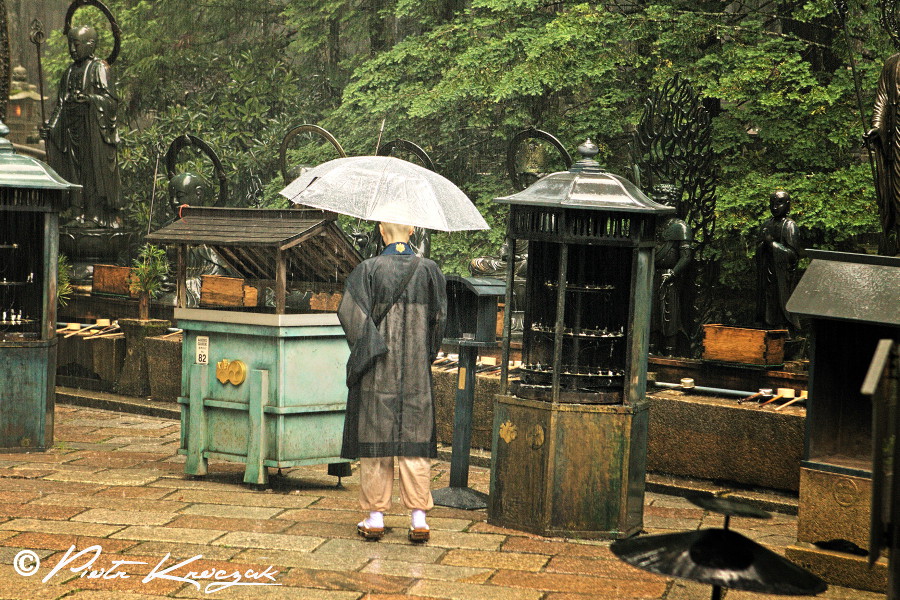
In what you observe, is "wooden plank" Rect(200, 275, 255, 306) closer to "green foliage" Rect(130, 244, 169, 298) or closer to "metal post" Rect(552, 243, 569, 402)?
"green foliage" Rect(130, 244, 169, 298)

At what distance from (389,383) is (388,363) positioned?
113mm

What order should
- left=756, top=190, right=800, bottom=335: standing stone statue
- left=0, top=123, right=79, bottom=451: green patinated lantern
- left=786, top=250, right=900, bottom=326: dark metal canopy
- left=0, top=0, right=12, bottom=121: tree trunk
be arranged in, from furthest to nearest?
left=0, top=0, right=12, bottom=121: tree trunk < left=756, top=190, right=800, bottom=335: standing stone statue < left=0, top=123, right=79, bottom=451: green patinated lantern < left=786, top=250, right=900, bottom=326: dark metal canopy

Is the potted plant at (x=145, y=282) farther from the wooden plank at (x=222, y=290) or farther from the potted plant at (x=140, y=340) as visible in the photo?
the wooden plank at (x=222, y=290)

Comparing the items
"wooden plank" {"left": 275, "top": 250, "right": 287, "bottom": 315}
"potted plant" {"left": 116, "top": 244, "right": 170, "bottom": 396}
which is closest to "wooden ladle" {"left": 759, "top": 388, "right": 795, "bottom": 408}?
"wooden plank" {"left": 275, "top": 250, "right": 287, "bottom": 315}

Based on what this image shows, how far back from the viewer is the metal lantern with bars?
623cm

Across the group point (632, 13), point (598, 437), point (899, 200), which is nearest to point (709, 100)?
point (632, 13)

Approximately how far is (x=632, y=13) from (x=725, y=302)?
148 inches

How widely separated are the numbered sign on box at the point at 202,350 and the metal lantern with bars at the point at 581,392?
216 cm

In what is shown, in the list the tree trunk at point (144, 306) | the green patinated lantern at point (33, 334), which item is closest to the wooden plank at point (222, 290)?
the tree trunk at point (144, 306)

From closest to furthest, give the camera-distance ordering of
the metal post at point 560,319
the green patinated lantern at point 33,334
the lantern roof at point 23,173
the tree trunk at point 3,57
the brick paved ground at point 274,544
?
the brick paved ground at point 274,544, the metal post at point 560,319, the lantern roof at point 23,173, the green patinated lantern at point 33,334, the tree trunk at point 3,57

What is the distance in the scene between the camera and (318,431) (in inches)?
286

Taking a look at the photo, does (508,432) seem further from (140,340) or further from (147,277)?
(147,277)

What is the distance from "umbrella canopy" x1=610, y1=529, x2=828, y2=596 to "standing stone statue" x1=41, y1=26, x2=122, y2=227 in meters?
11.5

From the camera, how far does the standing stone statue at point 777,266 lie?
8.75 m
